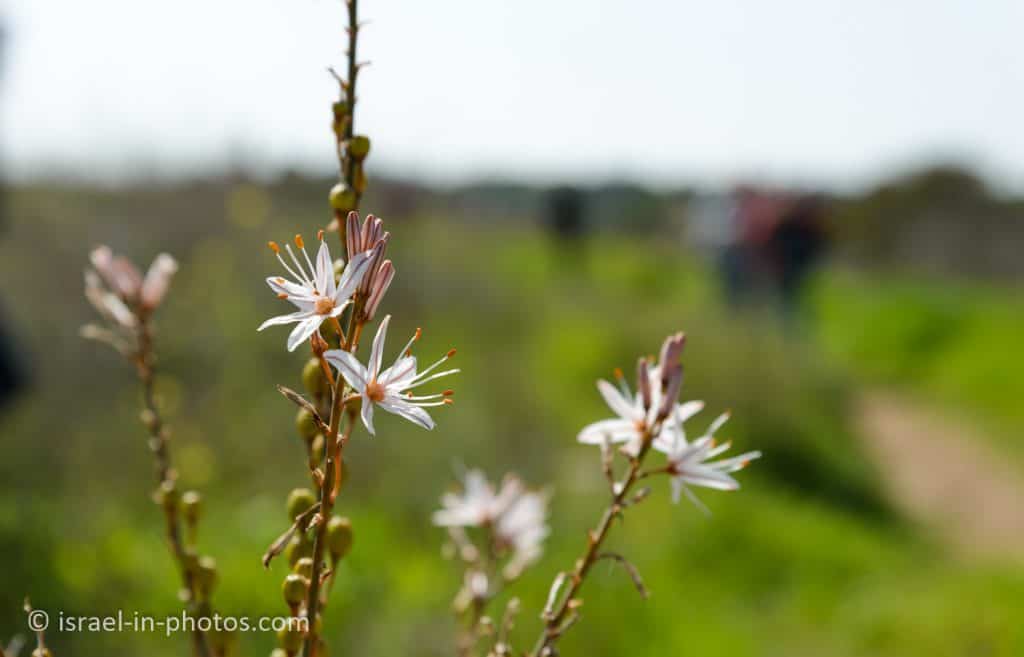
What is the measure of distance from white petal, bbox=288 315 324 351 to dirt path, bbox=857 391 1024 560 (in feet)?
22.6

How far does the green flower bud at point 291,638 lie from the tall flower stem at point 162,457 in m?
0.24

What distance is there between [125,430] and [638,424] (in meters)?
4.42

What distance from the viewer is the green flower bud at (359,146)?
33.3 inches

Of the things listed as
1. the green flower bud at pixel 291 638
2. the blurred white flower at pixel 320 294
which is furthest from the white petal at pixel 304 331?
the green flower bud at pixel 291 638

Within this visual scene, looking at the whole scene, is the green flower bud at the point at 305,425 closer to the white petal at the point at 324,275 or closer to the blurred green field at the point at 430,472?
the white petal at the point at 324,275

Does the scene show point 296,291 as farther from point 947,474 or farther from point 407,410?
point 947,474

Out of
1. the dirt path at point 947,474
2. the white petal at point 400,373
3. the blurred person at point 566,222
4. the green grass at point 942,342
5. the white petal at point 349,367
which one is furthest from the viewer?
the blurred person at point 566,222

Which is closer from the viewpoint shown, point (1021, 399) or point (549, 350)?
point (549, 350)

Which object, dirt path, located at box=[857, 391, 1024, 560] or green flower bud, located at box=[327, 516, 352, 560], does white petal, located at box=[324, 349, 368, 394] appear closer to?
green flower bud, located at box=[327, 516, 352, 560]

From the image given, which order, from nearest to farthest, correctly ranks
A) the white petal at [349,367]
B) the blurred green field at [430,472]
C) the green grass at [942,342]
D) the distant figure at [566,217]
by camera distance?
the white petal at [349,367], the blurred green field at [430,472], the green grass at [942,342], the distant figure at [566,217]

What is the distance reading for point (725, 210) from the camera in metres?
12.4

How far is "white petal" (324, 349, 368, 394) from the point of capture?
0.70 metres

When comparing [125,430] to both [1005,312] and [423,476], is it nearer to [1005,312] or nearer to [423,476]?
[423,476]

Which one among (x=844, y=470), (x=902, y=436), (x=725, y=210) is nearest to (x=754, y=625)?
(x=844, y=470)
